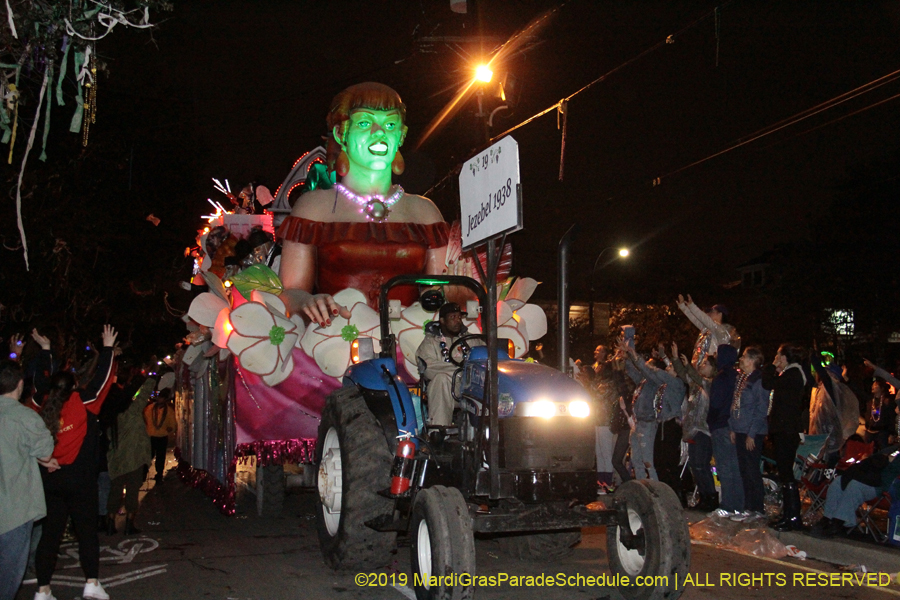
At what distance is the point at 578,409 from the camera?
500 cm

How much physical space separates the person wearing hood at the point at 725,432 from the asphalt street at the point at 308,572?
3.63ft

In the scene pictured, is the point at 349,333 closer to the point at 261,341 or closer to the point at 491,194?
the point at 261,341

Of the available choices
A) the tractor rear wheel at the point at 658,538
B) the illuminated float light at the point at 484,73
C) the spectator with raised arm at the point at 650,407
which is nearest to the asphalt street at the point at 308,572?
the tractor rear wheel at the point at 658,538

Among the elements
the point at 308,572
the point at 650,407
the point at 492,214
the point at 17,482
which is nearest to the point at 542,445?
the point at 492,214

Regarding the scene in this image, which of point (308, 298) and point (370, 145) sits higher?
point (370, 145)

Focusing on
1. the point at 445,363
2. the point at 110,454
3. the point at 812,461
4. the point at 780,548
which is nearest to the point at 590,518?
the point at 445,363

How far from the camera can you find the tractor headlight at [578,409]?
16.4 feet

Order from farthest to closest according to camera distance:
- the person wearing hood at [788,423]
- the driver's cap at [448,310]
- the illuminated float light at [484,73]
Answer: the illuminated float light at [484,73] → the person wearing hood at [788,423] → the driver's cap at [448,310]

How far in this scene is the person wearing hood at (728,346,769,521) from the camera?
7.94 m

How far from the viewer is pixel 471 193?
206 inches

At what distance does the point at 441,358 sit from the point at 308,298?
9.11 ft

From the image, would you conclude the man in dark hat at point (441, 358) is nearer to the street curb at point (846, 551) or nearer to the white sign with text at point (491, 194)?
the white sign with text at point (491, 194)

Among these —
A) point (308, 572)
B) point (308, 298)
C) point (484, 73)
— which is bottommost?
point (308, 572)

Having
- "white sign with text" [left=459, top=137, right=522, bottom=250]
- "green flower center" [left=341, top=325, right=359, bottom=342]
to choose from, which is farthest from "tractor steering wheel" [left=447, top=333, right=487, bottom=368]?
"green flower center" [left=341, top=325, right=359, bottom=342]
